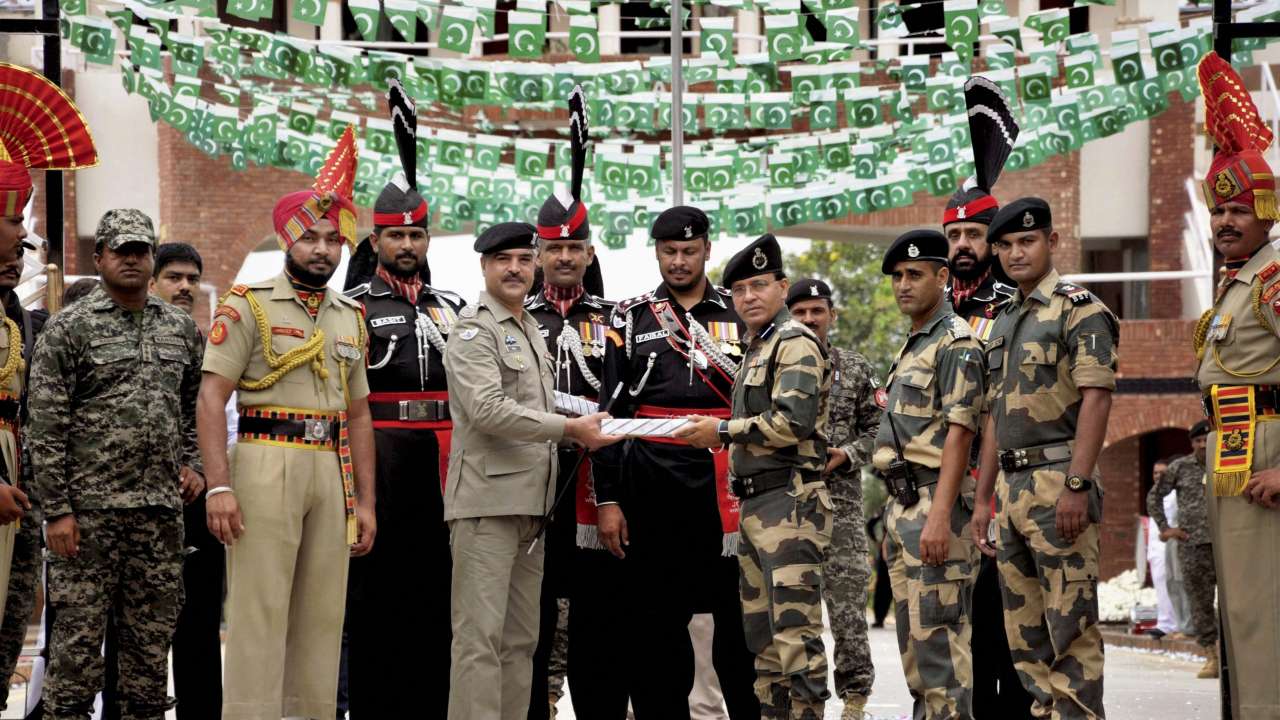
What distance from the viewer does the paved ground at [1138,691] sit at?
32.6ft

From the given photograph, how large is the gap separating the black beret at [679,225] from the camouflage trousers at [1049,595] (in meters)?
1.69

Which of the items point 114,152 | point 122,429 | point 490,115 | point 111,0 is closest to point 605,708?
point 122,429

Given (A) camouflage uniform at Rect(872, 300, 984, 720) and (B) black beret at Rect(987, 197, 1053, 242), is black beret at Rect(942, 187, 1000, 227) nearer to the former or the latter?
(A) camouflage uniform at Rect(872, 300, 984, 720)

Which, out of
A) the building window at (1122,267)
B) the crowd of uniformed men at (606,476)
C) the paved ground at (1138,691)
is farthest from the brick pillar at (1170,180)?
the crowd of uniformed men at (606,476)

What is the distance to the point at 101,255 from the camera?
6836mm

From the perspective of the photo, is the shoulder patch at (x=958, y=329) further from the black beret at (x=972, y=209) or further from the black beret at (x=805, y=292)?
the black beret at (x=805, y=292)

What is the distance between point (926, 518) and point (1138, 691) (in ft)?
17.8

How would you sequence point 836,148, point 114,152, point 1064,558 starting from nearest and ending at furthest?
point 1064,558
point 836,148
point 114,152

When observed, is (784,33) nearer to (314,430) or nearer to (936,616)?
(936,616)

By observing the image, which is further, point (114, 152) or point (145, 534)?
point (114, 152)

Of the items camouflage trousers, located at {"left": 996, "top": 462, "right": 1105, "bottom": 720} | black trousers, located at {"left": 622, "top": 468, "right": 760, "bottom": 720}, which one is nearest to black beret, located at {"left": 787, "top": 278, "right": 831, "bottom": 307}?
black trousers, located at {"left": 622, "top": 468, "right": 760, "bottom": 720}

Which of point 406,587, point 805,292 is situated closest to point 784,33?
point 805,292

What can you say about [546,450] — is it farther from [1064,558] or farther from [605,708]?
[1064,558]

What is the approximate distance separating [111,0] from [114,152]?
34.1 ft
